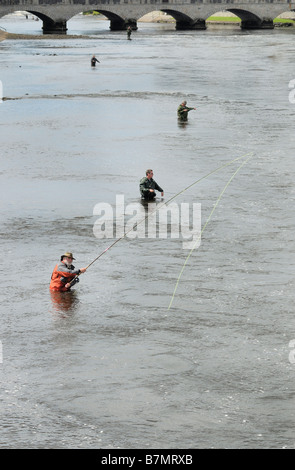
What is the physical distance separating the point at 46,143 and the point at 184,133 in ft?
22.7

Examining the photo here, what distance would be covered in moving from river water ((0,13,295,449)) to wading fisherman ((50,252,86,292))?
13.2 inches

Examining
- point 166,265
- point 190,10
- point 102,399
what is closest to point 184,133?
point 166,265

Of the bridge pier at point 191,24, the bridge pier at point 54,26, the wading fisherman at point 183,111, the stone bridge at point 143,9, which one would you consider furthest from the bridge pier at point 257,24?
the wading fisherman at point 183,111

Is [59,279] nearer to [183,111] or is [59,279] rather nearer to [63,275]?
[63,275]

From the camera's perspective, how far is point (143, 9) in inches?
5979

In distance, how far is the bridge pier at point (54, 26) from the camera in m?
143

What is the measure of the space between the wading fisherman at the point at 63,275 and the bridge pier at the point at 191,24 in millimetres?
141255

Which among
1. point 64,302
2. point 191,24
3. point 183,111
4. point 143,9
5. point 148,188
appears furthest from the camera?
point 191,24

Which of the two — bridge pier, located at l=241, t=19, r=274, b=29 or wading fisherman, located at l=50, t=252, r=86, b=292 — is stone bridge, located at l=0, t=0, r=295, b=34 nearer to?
bridge pier, located at l=241, t=19, r=274, b=29

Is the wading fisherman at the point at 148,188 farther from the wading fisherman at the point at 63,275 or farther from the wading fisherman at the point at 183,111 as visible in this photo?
the wading fisherman at the point at 183,111

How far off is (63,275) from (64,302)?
2.40 ft

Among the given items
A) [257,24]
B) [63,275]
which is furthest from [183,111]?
[257,24]

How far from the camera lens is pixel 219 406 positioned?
1634 cm
